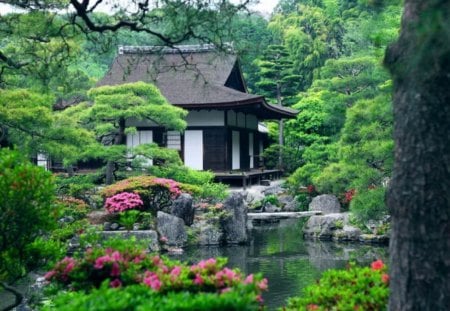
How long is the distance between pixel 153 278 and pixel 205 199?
10780mm

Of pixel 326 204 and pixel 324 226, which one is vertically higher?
pixel 326 204

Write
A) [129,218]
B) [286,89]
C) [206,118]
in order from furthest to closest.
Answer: [286,89]
[206,118]
[129,218]

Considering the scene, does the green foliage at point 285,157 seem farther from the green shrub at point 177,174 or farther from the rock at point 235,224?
the rock at point 235,224

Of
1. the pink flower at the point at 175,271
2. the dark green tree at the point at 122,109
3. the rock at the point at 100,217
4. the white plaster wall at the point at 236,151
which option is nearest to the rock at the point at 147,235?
the rock at the point at 100,217

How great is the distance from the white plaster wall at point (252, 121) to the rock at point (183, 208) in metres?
10.3

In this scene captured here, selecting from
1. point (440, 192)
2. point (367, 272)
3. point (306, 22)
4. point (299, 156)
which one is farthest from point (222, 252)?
point (306, 22)

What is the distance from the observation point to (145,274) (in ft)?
12.6

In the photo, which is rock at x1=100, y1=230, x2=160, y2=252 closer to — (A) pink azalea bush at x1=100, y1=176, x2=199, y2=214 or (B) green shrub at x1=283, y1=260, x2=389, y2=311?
(A) pink azalea bush at x1=100, y1=176, x2=199, y2=214

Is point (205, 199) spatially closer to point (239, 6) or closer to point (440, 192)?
point (239, 6)

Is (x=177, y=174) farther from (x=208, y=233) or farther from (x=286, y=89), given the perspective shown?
(x=286, y=89)

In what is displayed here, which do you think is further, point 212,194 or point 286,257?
point 212,194

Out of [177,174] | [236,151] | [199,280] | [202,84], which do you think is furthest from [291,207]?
[199,280]

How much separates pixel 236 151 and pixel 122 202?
382 inches

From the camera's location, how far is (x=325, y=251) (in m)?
11.9
